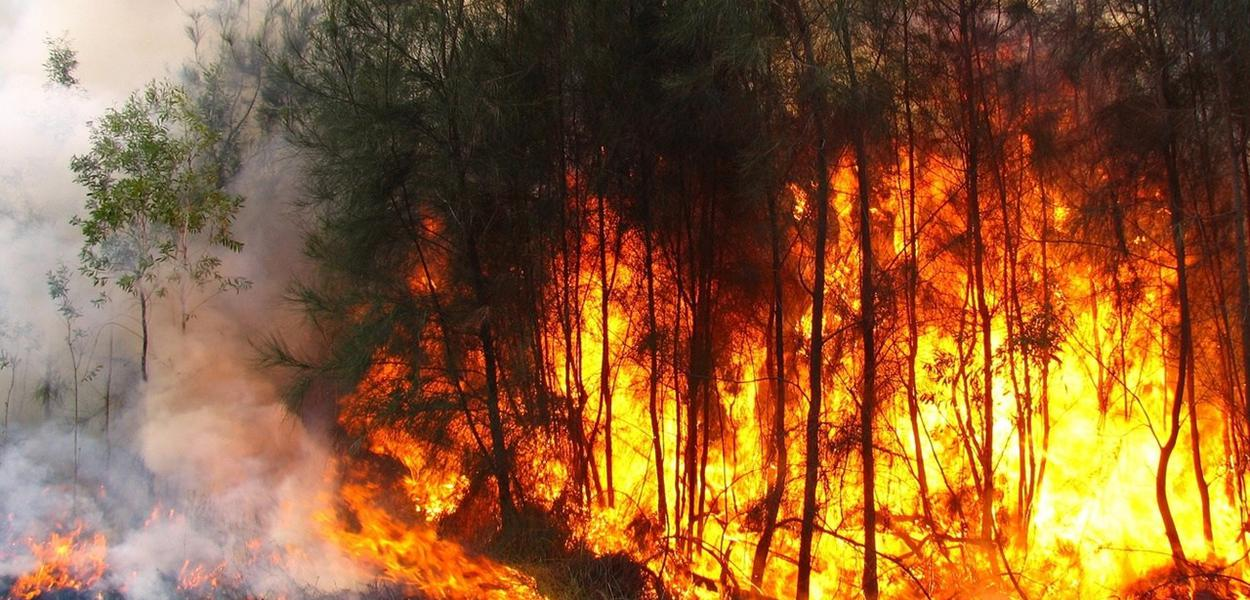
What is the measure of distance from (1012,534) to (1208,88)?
373 cm

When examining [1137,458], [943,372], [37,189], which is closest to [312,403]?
[37,189]

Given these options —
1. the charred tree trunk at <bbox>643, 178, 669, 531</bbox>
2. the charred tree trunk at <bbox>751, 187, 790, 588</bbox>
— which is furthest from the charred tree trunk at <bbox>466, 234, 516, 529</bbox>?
the charred tree trunk at <bbox>751, 187, 790, 588</bbox>

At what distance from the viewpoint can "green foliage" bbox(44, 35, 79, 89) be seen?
8.38 meters

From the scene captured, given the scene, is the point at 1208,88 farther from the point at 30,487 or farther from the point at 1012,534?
the point at 30,487

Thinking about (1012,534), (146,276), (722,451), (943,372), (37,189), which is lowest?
(1012,534)

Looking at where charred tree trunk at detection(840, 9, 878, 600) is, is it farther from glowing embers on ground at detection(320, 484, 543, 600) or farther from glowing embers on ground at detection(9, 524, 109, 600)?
glowing embers on ground at detection(9, 524, 109, 600)

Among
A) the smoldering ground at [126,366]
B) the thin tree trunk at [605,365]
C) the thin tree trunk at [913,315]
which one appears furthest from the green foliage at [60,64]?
the thin tree trunk at [913,315]

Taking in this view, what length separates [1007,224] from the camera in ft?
23.6

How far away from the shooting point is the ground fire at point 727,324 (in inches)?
261

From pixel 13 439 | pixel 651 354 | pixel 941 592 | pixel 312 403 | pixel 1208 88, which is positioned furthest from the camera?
pixel 312 403

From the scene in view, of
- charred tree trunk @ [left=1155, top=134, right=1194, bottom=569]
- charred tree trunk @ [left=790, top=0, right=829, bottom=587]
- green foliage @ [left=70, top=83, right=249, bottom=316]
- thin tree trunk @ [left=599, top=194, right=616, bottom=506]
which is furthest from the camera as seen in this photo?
green foliage @ [left=70, top=83, right=249, bottom=316]

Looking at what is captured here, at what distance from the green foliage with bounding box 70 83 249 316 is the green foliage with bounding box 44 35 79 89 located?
57 centimetres

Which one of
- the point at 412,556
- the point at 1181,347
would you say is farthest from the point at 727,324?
the point at 1181,347

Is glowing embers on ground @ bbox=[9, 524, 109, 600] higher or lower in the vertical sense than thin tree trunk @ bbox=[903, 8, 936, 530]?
lower
